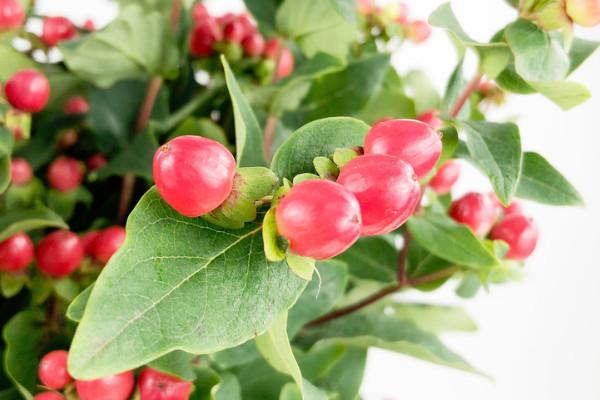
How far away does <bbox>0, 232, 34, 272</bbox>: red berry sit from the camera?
357 mm

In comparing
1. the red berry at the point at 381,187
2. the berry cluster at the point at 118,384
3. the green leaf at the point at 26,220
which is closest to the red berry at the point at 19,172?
the green leaf at the point at 26,220

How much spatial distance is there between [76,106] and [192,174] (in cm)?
30

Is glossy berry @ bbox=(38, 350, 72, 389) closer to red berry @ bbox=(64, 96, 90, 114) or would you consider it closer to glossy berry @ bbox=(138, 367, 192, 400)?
glossy berry @ bbox=(138, 367, 192, 400)

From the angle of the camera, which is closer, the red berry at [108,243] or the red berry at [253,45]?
the red berry at [108,243]

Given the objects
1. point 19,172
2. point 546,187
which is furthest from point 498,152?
point 19,172

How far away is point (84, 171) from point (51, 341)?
5.4 inches

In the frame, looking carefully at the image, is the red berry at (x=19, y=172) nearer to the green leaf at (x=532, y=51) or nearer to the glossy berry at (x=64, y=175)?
the glossy berry at (x=64, y=175)

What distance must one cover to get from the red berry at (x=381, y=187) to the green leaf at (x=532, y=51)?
12 cm

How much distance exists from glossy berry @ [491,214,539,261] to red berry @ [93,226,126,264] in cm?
23

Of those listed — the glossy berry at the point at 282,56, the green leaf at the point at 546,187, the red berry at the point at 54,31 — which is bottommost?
the glossy berry at the point at 282,56

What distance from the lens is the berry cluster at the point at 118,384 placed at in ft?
0.99

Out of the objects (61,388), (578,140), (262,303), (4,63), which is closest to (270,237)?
(262,303)

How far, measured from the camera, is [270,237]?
248mm

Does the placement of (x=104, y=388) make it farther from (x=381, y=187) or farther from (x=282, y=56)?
(x=282, y=56)
